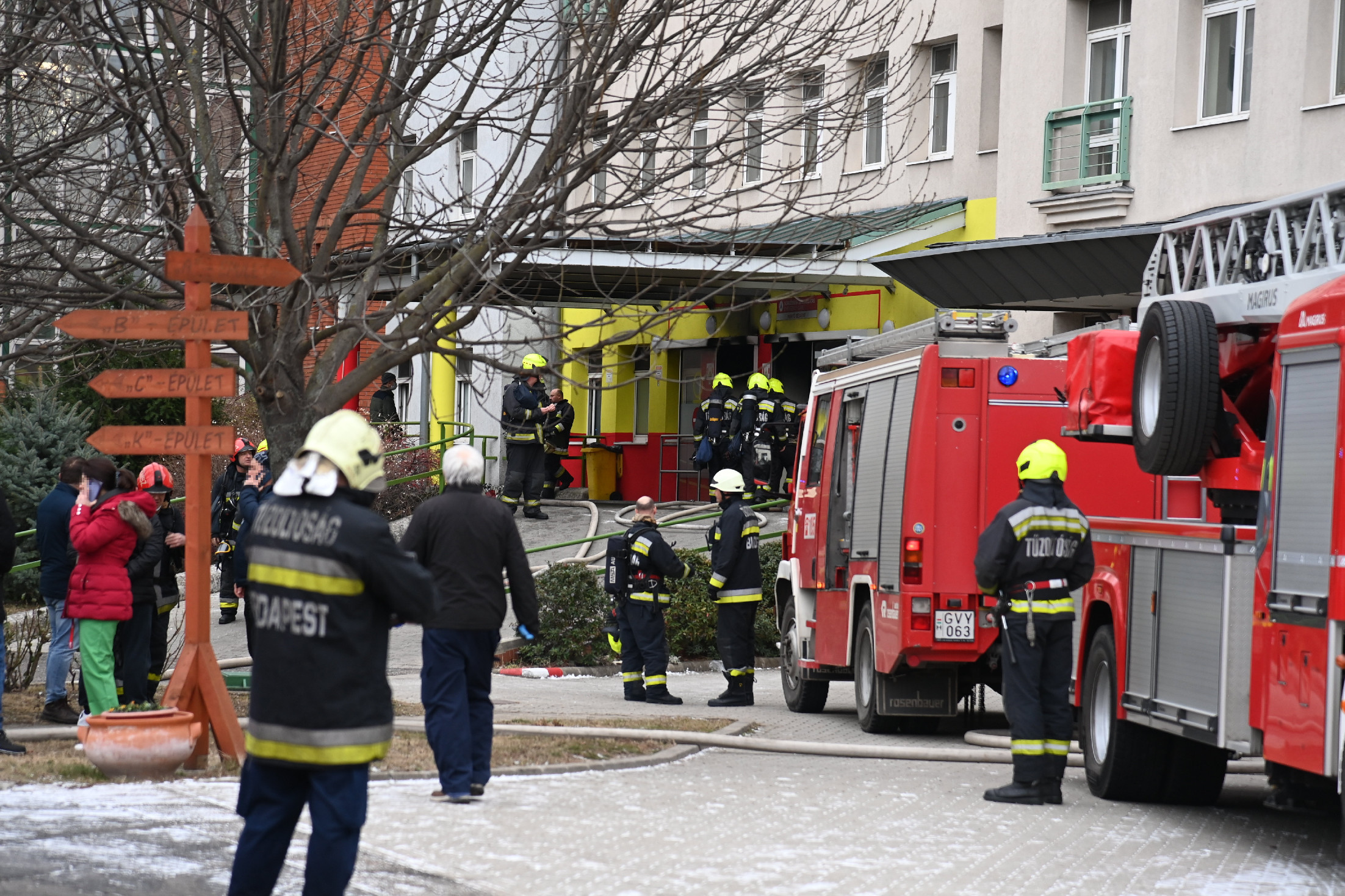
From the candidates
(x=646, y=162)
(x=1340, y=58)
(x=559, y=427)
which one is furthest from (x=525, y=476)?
(x=646, y=162)

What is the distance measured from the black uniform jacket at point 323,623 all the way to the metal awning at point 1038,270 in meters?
13.6

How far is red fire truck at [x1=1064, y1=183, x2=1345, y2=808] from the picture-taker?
23.1 ft

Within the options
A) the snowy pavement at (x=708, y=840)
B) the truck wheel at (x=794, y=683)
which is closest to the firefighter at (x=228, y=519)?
the truck wheel at (x=794, y=683)

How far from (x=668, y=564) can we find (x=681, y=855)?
270 inches

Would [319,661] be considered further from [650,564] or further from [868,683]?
[650,564]

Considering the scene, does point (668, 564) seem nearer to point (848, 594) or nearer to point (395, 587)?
point (848, 594)

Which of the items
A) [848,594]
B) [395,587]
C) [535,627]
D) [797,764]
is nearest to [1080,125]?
[848,594]

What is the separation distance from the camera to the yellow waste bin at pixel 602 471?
30.8 meters

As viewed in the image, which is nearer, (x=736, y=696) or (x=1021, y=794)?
(x=1021, y=794)

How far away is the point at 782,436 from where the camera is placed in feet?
72.9

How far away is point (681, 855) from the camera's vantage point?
7.07 metres

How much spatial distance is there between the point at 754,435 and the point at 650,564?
8.34 meters

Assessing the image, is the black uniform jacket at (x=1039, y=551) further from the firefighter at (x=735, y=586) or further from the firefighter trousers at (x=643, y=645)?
the firefighter trousers at (x=643, y=645)

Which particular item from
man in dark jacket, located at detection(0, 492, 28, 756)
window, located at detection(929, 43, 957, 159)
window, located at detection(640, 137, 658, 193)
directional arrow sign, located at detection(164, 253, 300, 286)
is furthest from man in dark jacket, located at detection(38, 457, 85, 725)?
window, located at detection(929, 43, 957, 159)
